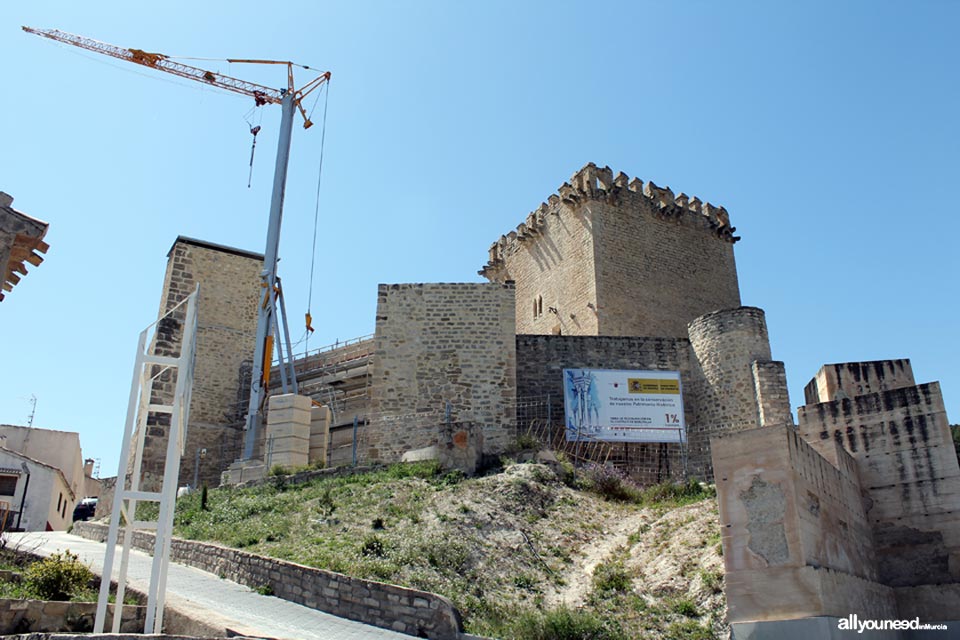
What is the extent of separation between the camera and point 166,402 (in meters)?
20.8

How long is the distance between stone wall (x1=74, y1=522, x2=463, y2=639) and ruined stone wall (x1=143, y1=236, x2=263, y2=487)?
37.7 ft

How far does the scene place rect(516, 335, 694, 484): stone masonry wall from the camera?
1962 centimetres

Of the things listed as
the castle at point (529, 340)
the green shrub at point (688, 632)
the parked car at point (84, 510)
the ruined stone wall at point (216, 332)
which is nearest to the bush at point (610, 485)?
the castle at point (529, 340)

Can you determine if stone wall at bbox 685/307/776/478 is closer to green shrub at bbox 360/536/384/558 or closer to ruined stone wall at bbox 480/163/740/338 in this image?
ruined stone wall at bbox 480/163/740/338

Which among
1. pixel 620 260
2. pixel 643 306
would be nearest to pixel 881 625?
pixel 643 306

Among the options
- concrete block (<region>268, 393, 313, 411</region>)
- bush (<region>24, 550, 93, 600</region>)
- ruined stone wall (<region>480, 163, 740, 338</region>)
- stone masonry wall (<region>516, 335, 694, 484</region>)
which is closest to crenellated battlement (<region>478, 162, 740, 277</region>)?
ruined stone wall (<region>480, 163, 740, 338</region>)

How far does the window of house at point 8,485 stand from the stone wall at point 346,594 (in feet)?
48.4

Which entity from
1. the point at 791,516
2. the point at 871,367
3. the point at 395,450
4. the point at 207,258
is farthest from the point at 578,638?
the point at 207,258

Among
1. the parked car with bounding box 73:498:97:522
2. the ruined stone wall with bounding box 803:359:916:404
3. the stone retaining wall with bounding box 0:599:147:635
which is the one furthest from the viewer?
the parked car with bounding box 73:498:97:522

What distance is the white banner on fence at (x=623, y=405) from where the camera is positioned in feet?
61.1

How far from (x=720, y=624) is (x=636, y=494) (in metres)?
5.76

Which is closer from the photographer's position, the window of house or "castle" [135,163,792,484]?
"castle" [135,163,792,484]

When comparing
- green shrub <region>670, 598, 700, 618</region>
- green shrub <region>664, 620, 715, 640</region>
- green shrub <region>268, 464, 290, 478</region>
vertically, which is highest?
green shrub <region>268, 464, 290, 478</region>

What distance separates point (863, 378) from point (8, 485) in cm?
2154
